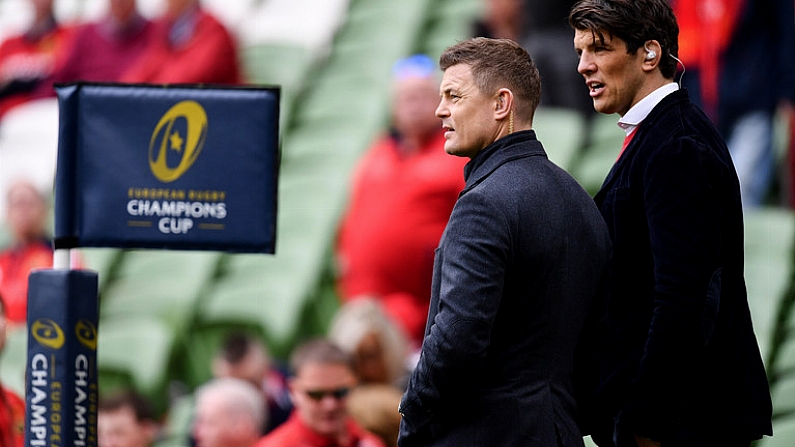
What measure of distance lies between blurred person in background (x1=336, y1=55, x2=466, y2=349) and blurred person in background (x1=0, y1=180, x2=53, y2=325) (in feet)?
5.96

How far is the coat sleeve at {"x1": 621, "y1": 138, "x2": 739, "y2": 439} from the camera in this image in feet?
8.11

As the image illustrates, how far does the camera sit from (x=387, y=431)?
4988 millimetres

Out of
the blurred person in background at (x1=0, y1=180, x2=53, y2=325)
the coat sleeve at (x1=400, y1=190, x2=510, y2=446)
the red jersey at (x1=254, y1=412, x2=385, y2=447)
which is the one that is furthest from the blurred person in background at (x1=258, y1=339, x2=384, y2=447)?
the blurred person in background at (x1=0, y1=180, x2=53, y2=325)

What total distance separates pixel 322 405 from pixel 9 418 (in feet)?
4.29

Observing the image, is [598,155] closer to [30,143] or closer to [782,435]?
[782,435]

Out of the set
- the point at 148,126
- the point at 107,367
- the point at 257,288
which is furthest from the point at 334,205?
the point at 148,126

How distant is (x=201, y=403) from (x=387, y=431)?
708 millimetres

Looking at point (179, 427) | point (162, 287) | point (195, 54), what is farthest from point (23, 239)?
point (179, 427)

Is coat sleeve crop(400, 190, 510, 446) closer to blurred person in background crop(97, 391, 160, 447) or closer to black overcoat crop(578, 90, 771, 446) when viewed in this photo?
black overcoat crop(578, 90, 771, 446)

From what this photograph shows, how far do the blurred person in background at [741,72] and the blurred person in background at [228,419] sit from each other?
2.14 m

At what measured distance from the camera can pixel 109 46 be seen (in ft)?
25.9

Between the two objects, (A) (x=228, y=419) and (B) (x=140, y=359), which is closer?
(A) (x=228, y=419)

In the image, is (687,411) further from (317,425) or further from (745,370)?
(317,425)

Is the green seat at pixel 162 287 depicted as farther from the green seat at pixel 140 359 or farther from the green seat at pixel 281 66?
the green seat at pixel 281 66
